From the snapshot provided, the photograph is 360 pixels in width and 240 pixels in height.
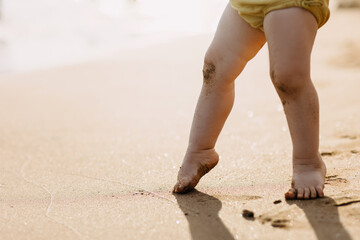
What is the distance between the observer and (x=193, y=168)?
2117 mm

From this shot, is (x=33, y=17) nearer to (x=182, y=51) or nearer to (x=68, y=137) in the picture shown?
(x=182, y=51)

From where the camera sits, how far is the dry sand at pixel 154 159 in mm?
1694

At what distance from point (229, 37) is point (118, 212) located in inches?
30.7

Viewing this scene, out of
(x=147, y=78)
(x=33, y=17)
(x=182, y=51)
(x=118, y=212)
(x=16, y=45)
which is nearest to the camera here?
(x=118, y=212)

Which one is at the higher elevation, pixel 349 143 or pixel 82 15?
pixel 349 143

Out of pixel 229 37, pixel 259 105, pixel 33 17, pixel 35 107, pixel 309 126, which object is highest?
pixel 229 37

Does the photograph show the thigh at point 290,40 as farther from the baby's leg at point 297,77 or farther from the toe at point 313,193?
the toe at point 313,193

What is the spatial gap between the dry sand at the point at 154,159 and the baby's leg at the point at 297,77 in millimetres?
91

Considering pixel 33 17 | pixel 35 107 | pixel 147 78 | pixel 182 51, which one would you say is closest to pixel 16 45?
pixel 33 17

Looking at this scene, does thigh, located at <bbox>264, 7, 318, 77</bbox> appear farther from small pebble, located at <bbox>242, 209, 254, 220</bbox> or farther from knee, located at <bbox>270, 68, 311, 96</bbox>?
small pebble, located at <bbox>242, 209, 254, 220</bbox>

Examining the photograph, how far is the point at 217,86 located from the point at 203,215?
0.57 metres

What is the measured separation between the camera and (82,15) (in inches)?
402

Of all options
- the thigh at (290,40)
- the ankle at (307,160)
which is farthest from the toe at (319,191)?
the thigh at (290,40)

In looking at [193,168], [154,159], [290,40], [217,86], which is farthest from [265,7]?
[154,159]
